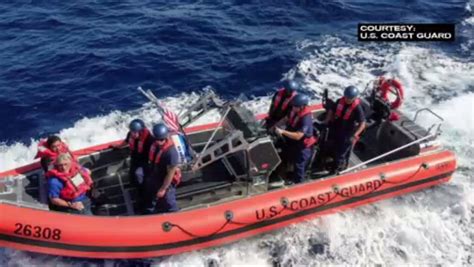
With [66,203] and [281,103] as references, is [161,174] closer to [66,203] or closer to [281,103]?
[66,203]

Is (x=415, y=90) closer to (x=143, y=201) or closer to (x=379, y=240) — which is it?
(x=379, y=240)

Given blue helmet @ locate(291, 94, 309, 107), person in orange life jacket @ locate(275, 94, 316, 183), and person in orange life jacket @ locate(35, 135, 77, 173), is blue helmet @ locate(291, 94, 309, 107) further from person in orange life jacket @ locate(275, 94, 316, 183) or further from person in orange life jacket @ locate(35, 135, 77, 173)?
person in orange life jacket @ locate(35, 135, 77, 173)

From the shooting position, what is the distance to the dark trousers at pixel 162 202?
7.61m

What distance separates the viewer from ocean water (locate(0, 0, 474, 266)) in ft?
27.9

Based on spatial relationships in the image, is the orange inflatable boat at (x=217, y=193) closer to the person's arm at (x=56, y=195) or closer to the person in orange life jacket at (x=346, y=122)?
the person's arm at (x=56, y=195)

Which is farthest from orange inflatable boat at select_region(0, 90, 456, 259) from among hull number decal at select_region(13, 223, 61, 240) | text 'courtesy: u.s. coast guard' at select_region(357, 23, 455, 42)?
text 'courtesy: u.s. coast guard' at select_region(357, 23, 455, 42)

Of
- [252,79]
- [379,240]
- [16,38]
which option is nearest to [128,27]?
[16,38]

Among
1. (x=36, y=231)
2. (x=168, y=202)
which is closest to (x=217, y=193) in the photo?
(x=168, y=202)

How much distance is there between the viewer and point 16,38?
14766mm

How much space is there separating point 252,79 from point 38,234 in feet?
24.1

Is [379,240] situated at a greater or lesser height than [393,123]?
lesser

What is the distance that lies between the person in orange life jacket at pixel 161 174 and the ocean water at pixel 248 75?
0.94 m

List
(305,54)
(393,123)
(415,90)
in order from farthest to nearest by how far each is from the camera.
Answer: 1. (305,54)
2. (415,90)
3. (393,123)

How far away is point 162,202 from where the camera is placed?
25.2ft
